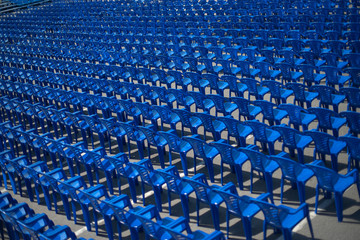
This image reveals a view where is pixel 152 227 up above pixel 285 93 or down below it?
below

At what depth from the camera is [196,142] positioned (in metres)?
7.54

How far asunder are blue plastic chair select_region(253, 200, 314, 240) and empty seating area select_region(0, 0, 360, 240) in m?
0.02

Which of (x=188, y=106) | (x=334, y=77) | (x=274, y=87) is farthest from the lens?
(x=188, y=106)

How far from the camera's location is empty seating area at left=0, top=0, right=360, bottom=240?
6.29 m

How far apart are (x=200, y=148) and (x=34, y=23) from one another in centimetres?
2125

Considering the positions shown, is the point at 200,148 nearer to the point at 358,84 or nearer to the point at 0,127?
the point at 358,84

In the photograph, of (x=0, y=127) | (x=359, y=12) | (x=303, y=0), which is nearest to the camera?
(x=0, y=127)

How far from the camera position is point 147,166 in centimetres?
779

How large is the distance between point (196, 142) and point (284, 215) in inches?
96.4

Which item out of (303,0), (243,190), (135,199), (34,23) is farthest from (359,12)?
(34,23)

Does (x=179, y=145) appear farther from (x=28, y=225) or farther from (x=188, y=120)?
(x=28, y=225)

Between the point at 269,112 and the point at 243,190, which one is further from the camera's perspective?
the point at 269,112

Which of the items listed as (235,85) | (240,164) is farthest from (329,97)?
(240,164)

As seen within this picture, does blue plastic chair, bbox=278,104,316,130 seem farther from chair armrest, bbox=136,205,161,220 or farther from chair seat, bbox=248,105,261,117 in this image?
chair armrest, bbox=136,205,161,220
